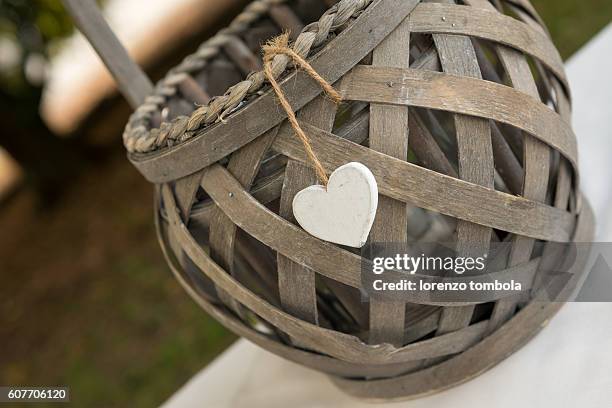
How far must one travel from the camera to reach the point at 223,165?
51 cm

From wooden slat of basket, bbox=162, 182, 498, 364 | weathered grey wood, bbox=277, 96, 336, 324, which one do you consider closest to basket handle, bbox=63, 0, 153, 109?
wooden slat of basket, bbox=162, 182, 498, 364

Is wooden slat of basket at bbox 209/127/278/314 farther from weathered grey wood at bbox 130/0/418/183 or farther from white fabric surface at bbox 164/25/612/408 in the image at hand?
white fabric surface at bbox 164/25/612/408

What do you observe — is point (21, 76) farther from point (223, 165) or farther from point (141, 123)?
point (223, 165)

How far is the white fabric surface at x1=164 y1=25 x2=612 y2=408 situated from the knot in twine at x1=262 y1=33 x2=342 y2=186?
28 cm

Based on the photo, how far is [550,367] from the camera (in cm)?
59

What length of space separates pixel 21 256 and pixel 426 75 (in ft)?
4.99

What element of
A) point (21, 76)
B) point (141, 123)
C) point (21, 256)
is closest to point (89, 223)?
point (21, 256)

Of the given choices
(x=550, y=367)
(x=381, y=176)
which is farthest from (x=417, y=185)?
(x=550, y=367)

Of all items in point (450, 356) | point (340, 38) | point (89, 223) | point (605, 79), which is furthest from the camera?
point (89, 223)

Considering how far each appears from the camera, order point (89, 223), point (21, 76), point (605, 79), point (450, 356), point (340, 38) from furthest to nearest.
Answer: point (89, 223), point (21, 76), point (605, 79), point (450, 356), point (340, 38)

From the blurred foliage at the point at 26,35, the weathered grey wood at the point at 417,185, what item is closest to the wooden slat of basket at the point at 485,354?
the weathered grey wood at the point at 417,185

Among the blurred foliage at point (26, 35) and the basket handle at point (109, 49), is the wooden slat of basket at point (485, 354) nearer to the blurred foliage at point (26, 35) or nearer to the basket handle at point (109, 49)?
the basket handle at point (109, 49)

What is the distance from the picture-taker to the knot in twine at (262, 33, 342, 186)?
0.46 m

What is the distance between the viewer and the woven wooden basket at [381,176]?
0.47m
